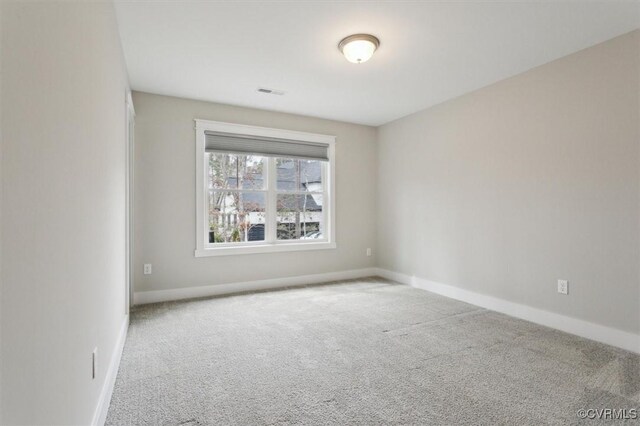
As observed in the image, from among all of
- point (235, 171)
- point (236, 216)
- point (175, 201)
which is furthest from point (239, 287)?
point (235, 171)

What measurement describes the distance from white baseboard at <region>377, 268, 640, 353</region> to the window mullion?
210 cm

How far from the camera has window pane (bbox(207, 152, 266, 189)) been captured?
14.7ft

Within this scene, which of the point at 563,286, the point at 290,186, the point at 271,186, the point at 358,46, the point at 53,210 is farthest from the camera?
the point at 290,186

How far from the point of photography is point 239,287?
4.47 metres

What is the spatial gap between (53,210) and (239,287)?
139 inches

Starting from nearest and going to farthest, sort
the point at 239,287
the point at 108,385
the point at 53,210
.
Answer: the point at 53,210, the point at 108,385, the point at 239,287

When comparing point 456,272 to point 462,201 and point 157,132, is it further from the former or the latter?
point 157,132

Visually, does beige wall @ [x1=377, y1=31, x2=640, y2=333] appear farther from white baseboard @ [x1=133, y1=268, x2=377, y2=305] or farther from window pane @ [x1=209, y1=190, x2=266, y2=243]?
window pane @ [x1=209, y1=190, x2=266, y2=243]

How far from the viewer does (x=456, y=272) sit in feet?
13.6

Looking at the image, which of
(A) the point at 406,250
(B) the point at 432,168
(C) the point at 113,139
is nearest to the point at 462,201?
(B) the point at 432,168

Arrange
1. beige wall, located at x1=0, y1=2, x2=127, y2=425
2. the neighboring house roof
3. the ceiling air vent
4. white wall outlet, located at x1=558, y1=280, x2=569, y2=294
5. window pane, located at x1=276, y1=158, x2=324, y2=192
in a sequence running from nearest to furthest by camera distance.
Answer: beige wall, located at x1=0, y1=2, x2=127, y2=425
white wall outlet, located at x1=558, y1=280, x2=569, y2=294
the ceiling air vent
the neighboring house roof
window pane, located at x1=276, y1=158, x2=324, y2=192

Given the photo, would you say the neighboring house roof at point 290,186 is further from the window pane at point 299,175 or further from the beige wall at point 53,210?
the beige wall at point 53,210

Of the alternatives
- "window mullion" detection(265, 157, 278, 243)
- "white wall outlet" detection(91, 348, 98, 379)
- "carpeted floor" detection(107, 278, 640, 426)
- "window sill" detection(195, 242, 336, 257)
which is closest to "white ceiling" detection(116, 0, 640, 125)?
"window mullion" detection(265, 157, 278, 243)

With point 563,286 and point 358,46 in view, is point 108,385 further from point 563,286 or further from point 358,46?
point 563,286
